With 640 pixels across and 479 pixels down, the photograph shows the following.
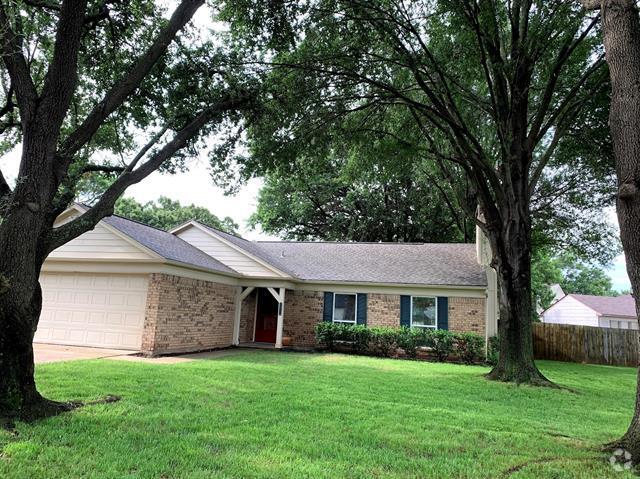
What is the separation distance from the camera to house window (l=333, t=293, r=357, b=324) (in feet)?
54.4

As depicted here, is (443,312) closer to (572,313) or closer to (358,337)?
(358,337)

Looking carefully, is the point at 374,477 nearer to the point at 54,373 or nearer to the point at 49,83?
the point at 49,83

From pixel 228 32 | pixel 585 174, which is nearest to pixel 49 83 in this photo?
pixel 228 32

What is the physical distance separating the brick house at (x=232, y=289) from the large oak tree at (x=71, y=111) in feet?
13.2

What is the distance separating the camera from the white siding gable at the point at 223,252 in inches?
642

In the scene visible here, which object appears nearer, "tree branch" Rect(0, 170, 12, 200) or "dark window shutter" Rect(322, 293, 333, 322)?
"tree branch" Rect(0, 170, 12, 200)

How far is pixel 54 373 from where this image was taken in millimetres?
7672

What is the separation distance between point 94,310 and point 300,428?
31.7 feet

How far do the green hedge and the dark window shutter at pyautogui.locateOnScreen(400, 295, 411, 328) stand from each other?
691mm

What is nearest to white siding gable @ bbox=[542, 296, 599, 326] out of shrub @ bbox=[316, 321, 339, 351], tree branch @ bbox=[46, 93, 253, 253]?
shrub @ bbox=[316, 321, 339, 351]

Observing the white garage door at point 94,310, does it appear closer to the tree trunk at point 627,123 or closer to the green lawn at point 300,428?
the green lawn at point 300,428

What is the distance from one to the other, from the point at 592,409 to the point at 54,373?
9635 mm

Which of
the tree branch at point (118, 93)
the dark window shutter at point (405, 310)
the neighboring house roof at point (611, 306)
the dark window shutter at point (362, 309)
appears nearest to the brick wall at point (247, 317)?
the dark window shutter at point (362, 309)

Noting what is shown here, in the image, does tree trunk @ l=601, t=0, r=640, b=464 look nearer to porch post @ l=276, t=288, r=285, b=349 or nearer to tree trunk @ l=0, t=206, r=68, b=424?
tree trunk @ l=0, t=206, r=68, b=424
